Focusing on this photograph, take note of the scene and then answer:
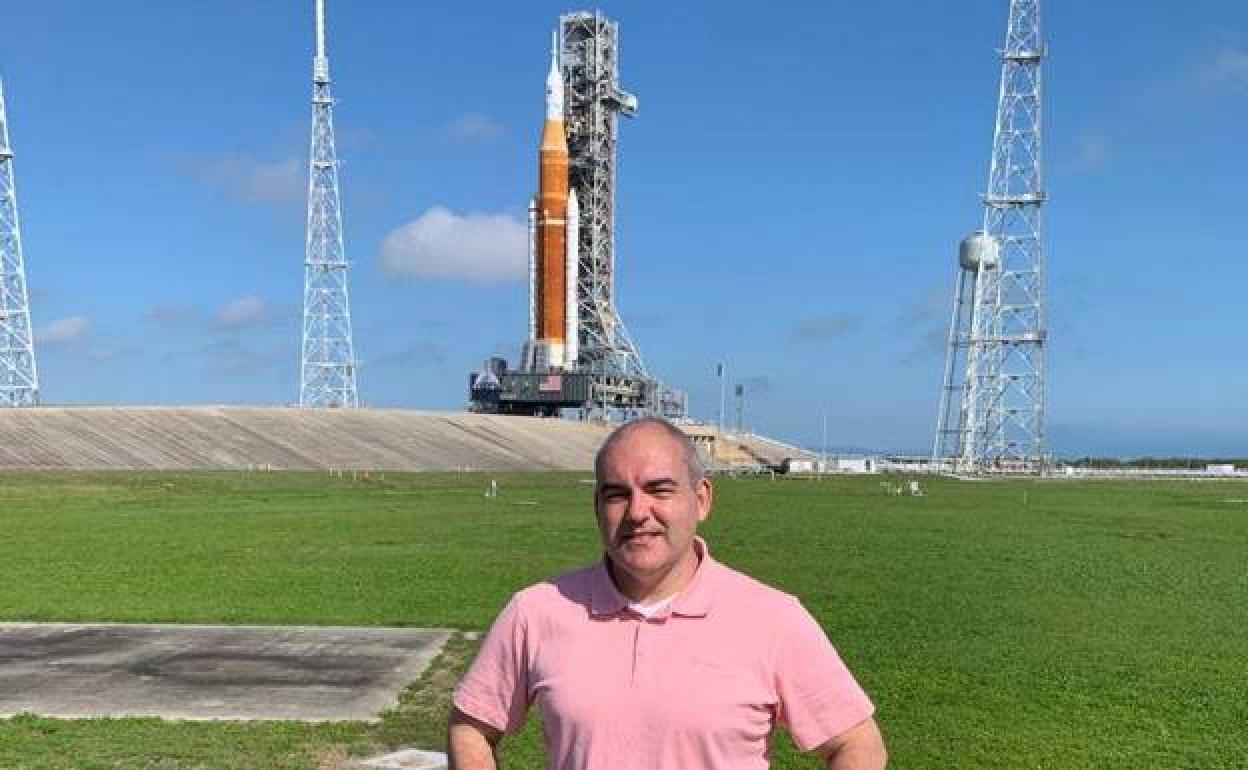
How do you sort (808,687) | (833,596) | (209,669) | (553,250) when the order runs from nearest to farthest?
(808,687), (209,669), (833,596), (553,250)

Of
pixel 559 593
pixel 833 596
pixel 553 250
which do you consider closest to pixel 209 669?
pixel 833 596

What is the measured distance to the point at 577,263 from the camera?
9544cm

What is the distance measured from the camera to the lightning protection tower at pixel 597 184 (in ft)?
326

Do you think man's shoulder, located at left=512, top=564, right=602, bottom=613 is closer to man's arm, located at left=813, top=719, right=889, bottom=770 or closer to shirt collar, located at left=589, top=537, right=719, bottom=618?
shirt collar, located at left=589, top=537, right=719, bottom=618

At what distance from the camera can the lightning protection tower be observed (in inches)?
3915

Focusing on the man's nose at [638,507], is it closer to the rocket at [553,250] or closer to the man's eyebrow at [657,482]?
the man's eyebrow at [657,482]

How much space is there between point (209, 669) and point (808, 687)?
883cm

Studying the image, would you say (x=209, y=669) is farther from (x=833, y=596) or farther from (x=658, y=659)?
(x=658, y=659)

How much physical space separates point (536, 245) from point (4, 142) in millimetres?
36926

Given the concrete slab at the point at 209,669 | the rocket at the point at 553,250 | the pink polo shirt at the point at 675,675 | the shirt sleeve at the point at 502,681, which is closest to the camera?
the pink polo shirt at the point at 675,675

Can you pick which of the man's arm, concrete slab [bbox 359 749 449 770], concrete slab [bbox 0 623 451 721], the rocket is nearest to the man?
the man's arm

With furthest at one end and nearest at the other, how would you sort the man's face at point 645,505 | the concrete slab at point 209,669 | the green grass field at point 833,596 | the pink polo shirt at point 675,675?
the concrete slab at point 209,669 < the green grass field at point 833,596 < the man's face at point 645,505 < the pink polo shirt at point 675,675


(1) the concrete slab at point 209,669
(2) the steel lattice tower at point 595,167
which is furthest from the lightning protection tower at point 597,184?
(1) the concrete slab at point 209,669

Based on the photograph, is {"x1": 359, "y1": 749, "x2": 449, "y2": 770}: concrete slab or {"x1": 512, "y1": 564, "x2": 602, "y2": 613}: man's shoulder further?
{"x1": 359, "y1": 749, "x2": 449, "y2": 770}: concrete slab
